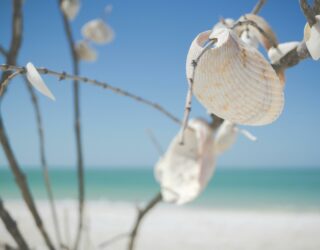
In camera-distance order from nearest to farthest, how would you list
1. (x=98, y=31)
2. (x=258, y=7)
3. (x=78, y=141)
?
(x=258, y=7), (x=78, y=141), (x=98, y=31)

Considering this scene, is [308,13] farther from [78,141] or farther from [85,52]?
[85,52]

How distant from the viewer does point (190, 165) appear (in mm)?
536

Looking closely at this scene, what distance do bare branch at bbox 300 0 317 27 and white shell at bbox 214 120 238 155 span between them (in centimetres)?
26

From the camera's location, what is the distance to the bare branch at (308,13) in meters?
0.23

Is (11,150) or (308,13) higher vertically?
(308,13)

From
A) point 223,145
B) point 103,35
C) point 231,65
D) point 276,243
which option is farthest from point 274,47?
point 276,243

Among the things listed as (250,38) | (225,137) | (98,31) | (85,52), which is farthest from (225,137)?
(98,31)

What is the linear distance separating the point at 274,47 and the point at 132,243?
1.28 ft

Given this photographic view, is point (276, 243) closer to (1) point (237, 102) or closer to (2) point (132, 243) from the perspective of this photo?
(2) point (132, 243)

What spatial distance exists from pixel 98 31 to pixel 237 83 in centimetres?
90

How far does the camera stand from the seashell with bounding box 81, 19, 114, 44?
1063 millimetres

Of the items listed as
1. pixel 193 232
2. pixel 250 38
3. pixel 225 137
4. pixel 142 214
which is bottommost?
pixel 193 232

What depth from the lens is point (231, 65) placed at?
0.80ft

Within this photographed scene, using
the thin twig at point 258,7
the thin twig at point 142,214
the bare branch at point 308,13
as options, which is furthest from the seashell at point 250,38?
the thin twig at point 142,214
